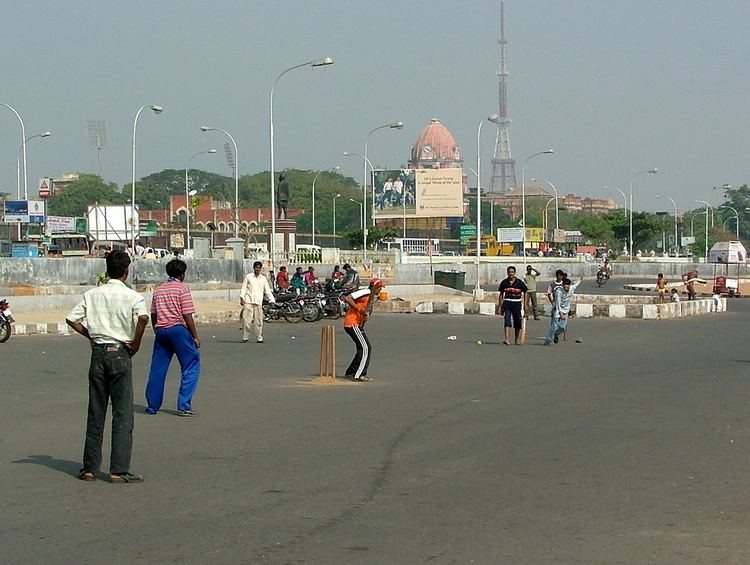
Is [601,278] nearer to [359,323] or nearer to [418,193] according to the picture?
[418,193]

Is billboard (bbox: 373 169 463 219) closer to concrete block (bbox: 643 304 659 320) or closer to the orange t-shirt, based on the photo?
concrete block (bbox: 643 304 659 320)

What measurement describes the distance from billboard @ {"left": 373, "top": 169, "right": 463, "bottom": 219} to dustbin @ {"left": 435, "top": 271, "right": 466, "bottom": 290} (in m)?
48.9

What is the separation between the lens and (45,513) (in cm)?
718

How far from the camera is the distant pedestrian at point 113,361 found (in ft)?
27.2

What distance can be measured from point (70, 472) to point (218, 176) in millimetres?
190245

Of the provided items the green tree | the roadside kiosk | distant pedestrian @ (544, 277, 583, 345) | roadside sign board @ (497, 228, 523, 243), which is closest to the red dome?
the green tree

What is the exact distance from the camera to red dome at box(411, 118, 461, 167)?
193113 millimetres

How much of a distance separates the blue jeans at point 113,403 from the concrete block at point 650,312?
2671cm

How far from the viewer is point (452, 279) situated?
53.6 m

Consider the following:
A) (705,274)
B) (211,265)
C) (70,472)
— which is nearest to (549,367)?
(70,472)

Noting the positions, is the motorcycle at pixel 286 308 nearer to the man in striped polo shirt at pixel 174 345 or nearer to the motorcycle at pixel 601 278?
the man in striped polo shirt at pixel 174 345

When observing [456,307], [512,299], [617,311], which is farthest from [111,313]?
[456,307]

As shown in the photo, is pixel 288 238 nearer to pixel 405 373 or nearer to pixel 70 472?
pixel 405 373

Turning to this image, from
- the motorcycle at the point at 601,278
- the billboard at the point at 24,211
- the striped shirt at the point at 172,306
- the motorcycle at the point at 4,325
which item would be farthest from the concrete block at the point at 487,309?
the billboard at the point at 24,211
